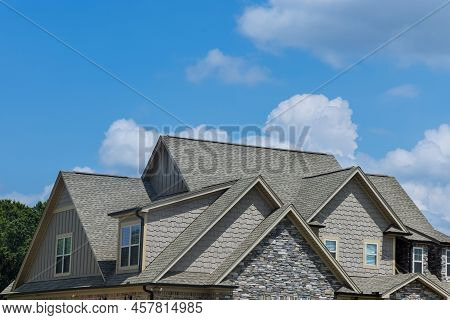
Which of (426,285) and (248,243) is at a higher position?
(248,243)

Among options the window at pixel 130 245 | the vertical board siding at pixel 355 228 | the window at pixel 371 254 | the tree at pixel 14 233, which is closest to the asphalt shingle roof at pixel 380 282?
the vertical board siding at pixel 355 228

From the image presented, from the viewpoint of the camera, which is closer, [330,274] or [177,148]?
[330,274]

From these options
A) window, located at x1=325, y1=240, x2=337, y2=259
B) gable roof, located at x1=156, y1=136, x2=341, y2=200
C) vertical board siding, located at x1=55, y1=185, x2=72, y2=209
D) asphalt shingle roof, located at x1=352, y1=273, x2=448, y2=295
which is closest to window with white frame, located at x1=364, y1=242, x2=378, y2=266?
asphalt shingle roof, located at x1=352, y1=273, x2=448, y2=295

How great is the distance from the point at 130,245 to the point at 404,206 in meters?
16.0

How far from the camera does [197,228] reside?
33938mm

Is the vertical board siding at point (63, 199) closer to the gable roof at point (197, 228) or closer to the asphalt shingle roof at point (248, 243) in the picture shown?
the gable roof at point (197, 228)

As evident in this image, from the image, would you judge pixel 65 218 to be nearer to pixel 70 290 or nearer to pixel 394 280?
pixel 70 290

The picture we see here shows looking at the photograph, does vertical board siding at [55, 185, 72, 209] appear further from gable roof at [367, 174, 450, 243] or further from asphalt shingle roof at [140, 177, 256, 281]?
gable roof at [367, 174, 450, 243]

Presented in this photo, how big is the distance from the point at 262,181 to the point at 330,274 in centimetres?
453

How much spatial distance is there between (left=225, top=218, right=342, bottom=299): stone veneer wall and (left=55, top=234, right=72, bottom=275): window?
9.94 meters

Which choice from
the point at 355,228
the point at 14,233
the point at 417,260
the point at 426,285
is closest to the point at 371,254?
the point at 355,228

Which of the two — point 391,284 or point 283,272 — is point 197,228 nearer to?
point 283,272

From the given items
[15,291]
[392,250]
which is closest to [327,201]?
[392,250]

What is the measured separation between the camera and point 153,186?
42656 millimetres
